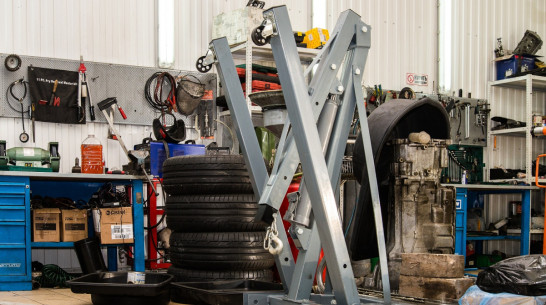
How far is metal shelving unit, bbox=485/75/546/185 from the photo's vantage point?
26.8 ft

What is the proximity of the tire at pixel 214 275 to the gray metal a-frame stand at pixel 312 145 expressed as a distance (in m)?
1.03

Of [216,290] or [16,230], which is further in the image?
[16,230]

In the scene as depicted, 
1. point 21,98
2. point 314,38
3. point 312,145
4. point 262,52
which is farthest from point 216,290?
point 314,38

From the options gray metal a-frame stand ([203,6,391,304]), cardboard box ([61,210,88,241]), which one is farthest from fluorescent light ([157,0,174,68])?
gray metal a-frame stand ([203,6,391,304])

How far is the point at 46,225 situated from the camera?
211 inches

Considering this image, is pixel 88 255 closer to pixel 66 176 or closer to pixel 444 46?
pixel 66 176

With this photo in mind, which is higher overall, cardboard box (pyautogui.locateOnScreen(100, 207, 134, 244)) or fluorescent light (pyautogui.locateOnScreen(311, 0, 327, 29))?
fluorescent light (pyautogui.locateOnScreen(311, 0, 327, 29))

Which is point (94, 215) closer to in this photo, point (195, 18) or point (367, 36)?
point (195, 18)

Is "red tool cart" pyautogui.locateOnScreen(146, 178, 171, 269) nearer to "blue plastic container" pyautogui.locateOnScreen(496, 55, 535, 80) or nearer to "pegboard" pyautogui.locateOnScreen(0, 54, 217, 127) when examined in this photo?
"pegboard" pyautogui.locateOnScreen(0, 54, 217, 127)

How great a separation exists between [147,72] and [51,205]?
5.89ft

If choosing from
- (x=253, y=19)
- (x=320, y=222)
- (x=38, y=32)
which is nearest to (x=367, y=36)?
(x=320, y=222)

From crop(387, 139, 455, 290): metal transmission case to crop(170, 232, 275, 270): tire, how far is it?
43.3 inches

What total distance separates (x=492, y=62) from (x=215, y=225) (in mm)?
6053

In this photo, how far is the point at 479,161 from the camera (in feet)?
28.0
